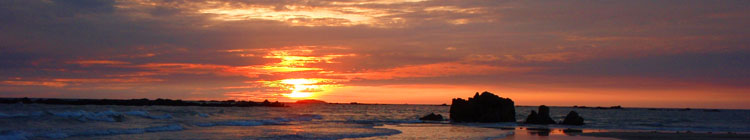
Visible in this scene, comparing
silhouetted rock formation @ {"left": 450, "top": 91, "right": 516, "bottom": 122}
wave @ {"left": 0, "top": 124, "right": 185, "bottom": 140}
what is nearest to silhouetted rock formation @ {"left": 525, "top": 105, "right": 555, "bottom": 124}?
silhouetted rock formation @ {"left": 450, "top": 91, "right": 516, "bottom": 122}

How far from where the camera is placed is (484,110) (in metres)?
71.5

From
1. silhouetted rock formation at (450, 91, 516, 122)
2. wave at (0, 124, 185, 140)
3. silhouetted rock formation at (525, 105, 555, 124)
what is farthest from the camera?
silhouetted rock formation at (450, 91, 516, 122)

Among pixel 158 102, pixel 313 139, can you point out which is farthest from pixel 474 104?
pixel 158 102

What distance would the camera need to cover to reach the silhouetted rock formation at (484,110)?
70000 millimetres

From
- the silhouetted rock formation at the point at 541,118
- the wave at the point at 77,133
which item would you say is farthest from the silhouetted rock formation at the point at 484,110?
the wave at the point at 77,133

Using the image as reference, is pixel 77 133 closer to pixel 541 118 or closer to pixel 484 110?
pixel 484 110

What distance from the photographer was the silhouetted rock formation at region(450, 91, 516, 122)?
70.0 metres

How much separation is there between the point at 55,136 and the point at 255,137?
10.2 meters

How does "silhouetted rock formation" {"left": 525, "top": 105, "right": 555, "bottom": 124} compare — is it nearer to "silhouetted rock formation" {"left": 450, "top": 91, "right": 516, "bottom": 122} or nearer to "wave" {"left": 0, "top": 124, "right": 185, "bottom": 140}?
"silhouetted rock formation" {"left": 450, "top": 91, "right": 516, "bottom": 122}

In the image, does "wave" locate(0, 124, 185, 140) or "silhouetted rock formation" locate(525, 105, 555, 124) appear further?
"silhouetted rock formation" locate(525, 105, 555, 124)

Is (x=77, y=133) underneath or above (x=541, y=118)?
underneath

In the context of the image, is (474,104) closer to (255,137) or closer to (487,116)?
(487,116)

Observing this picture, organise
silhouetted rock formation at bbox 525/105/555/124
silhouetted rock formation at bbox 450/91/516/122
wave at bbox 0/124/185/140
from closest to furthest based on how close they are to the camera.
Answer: wave at bbox 0/124/185/140
silhouetted rock formation at bbox 525/105/555/124
silhouetted rock formation at bbox 450/91/516/122

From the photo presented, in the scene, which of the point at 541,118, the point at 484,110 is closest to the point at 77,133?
the point at 484,110
